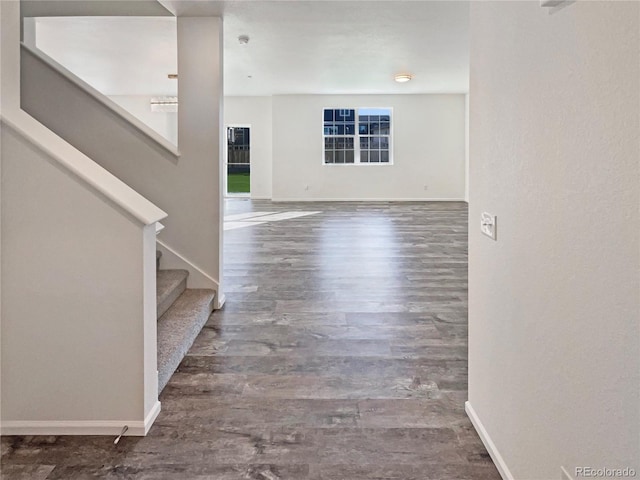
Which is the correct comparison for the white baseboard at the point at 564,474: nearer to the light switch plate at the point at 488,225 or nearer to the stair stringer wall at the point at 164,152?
the light switch plate at the point at 488,225

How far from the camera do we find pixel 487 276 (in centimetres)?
191

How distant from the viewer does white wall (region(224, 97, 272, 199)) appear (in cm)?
1257

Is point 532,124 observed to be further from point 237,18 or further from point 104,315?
point 237,18

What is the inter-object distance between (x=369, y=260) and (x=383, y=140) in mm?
7536

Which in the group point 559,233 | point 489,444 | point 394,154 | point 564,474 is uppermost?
point 394,154

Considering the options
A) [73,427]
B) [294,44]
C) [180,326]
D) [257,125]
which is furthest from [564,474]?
[257,125]

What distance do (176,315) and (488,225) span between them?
2.13 metres

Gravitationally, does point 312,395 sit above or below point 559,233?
below

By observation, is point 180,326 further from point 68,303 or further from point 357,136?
point 357,136

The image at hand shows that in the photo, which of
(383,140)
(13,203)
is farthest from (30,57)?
(383,140)

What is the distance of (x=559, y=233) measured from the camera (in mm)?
1287

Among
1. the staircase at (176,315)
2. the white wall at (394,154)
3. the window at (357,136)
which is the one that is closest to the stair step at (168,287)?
the staircase at (176,315)

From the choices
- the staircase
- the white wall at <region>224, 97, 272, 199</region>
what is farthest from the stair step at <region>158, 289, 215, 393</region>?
the white wall at <region>224, 97, 272, 199</region>

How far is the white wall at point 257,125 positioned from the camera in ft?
41.2
